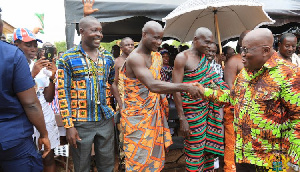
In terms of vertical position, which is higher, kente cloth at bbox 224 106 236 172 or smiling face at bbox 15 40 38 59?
smiling face at bbox 15 40 38 59

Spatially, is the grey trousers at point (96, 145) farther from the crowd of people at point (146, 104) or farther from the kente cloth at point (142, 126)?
the kente cloth at point (142, 126)

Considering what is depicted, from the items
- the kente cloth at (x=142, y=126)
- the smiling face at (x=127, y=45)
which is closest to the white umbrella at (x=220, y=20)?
the smiling face at (x=127, y=45)

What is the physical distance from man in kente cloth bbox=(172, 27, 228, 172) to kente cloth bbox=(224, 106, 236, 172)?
1.52ft

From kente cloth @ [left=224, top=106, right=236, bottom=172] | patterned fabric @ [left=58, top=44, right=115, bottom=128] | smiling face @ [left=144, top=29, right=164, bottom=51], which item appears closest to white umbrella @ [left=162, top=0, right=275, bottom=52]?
smiling face @ [left=144, top=29, right=164, bottom=51]

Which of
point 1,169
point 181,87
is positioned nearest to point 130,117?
point 181,87

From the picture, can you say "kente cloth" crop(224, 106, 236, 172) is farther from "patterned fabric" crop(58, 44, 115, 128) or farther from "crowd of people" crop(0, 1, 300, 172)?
"patterned fabric" crop(58, 44, 115, 128)

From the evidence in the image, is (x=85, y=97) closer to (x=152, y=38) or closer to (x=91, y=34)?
(x=91, y=34)

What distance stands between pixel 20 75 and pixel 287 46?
157 inches

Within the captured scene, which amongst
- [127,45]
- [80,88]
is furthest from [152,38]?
[127,45]

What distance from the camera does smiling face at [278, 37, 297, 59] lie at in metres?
4.07

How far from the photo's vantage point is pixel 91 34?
2607 mm

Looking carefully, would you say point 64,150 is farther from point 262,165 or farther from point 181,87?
point 262,165

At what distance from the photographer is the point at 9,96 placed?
1.83m

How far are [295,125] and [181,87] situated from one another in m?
1.12
